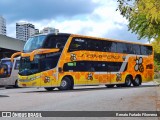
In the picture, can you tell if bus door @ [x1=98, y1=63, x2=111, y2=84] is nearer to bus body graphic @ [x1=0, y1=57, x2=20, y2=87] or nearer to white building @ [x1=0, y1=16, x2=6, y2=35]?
bus body graphic @ [x1=0, y1=57, x2=20, y2=87]

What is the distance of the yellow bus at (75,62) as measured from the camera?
27.8 metres

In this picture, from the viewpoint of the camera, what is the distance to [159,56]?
160ft

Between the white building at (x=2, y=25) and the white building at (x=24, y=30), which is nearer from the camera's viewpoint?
the white building at (x=2, y=25)

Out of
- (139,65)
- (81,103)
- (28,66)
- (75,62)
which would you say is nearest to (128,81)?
(139,65)

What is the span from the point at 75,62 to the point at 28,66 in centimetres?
339

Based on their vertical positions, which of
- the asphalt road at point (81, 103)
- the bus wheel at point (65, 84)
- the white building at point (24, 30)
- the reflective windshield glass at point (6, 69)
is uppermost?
the white building at point (24, 30)

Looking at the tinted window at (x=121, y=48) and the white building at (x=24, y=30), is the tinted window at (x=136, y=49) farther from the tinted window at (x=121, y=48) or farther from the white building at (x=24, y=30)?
the white building at (x=24, y=30)

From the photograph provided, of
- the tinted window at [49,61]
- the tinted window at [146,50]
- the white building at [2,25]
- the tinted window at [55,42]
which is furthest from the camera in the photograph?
the white building at [2,25]

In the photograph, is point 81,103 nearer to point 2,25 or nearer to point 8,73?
point 8,73

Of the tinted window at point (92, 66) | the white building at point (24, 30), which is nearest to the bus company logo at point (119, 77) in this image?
the tinted window at point (92, 66)

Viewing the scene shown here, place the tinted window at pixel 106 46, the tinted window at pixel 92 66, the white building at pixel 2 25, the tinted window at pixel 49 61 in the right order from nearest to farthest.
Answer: the tinted window at pixel 49 61
the tinted window at pixel 92 66
the tinted window at pixel 106 46
the white building at pixel 2 25

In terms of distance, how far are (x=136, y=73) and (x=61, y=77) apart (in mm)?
9758

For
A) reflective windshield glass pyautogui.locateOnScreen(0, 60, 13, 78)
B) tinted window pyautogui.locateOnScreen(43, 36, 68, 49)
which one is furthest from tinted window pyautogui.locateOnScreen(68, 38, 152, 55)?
reflective windshield glass pyautogui.locateOnScreen(0, 60, 13, 78)

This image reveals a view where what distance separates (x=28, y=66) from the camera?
2808 centimetres
